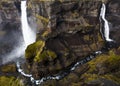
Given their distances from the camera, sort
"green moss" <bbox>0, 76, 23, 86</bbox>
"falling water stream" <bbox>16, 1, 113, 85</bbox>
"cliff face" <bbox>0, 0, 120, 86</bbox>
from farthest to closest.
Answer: "falling water stream" <bbox>16, 1, 113, 85</bbox> → "cliff face" <bbox>0, 0, 120, 86</bbox> → "green moss" <bbox>0, 76, 23, 86</bbox>

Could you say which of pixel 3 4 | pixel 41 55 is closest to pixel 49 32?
pixel 41 55

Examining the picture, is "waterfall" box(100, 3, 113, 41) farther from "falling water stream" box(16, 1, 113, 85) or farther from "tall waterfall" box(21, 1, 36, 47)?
"tall waterfall" box(21, 1, 36, 47)

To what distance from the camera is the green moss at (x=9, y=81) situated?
53731 mm

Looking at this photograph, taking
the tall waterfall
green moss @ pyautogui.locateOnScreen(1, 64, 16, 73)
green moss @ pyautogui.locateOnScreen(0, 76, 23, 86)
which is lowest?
green moss @ pyautogui.locateOnScreen(0, 76, 23, 86)

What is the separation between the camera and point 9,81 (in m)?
54.9

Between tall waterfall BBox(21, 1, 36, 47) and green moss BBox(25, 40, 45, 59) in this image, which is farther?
tall waterfall BBox(21, 1, 36, 47)

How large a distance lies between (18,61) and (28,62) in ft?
18.9

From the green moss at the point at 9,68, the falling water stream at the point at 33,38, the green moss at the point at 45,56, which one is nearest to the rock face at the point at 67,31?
the green moss at the point at 45,56

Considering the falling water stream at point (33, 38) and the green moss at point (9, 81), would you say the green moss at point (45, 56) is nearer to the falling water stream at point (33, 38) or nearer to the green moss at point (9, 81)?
the falling water stream at point (33, 38)

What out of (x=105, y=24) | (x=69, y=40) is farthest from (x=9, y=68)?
(x=105, y=24)

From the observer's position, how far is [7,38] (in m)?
70.6

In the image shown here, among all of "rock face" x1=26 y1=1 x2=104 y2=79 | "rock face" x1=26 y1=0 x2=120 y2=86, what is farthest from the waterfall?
"rock face" x1=26 y1=1 x2=104 y2=79

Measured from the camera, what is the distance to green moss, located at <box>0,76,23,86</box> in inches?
2115

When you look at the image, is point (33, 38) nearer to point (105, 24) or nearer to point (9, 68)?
point (9, 68)
